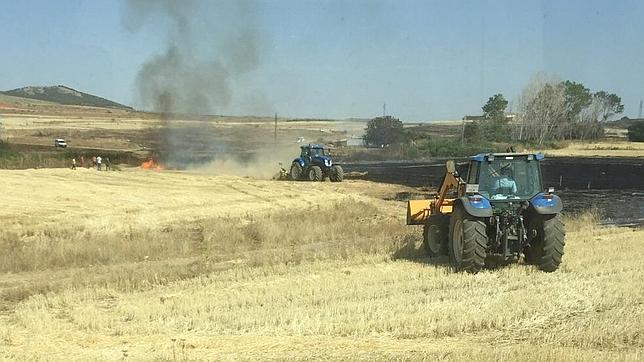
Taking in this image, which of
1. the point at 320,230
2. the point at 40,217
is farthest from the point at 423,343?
the point at 40,217

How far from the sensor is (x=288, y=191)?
3569 centimetres

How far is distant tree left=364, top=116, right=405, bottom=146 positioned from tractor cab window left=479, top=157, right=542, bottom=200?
80.5m

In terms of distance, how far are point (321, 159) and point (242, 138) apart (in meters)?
22.9

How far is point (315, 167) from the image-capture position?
4266cm

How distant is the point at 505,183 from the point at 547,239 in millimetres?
1374

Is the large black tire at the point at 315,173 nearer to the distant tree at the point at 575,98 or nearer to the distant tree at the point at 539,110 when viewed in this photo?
the distant tree at the point at 539,110

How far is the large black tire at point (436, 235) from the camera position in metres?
15.0

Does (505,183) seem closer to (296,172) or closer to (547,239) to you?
(547,239)

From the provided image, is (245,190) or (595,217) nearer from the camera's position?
(595,217)

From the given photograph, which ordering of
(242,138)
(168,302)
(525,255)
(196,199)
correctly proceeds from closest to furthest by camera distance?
1. (168,302)
2. (525,255)
3. (196,199)
4. (242,138)

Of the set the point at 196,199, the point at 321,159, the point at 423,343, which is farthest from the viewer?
the point at 321,159

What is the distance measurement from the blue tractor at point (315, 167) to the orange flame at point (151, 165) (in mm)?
9649

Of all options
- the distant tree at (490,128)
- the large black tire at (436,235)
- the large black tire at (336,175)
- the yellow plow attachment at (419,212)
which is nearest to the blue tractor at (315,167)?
the large black tire at (336,175)

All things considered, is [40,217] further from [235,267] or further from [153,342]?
[153,342]
